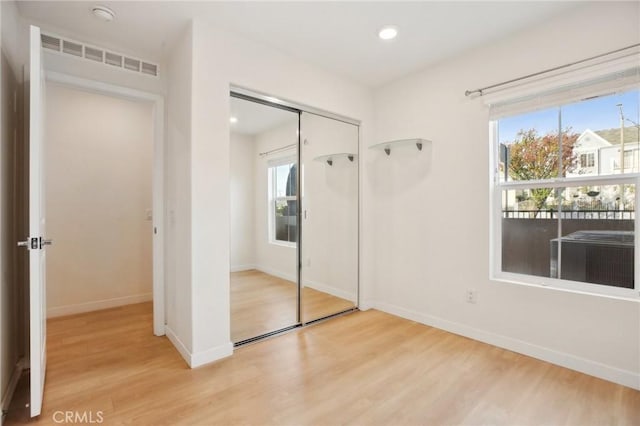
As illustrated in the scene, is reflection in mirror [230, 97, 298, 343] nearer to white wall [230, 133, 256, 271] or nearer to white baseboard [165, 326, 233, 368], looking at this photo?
white wall [230, 133, 256, 271]

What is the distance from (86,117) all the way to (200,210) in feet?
7.89

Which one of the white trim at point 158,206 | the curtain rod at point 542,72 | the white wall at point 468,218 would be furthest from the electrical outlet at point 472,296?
the white trim at point 158,206

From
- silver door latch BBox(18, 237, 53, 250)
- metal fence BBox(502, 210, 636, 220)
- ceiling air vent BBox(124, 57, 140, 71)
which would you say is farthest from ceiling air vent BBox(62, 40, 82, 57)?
metal fence BBox(502, 210, 636, 220)

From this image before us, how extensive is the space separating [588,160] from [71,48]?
4.06 metres

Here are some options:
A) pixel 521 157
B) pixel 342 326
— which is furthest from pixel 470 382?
pixel 521 157

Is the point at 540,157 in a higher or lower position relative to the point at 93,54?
lower

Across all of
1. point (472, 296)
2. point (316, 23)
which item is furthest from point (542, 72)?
point (472, 296)

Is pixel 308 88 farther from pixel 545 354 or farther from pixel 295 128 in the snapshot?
pixel 545 354

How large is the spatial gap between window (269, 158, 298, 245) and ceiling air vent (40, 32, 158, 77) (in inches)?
55.2

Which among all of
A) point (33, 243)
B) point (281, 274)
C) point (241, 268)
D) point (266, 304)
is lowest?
point (266, 304)

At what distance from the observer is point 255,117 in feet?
9.11

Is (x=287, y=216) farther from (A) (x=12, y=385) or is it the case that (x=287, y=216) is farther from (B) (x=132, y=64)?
(A) (x=12, y=385)

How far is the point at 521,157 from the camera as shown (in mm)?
2590

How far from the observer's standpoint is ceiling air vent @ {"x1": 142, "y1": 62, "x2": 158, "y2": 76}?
2734 mm
